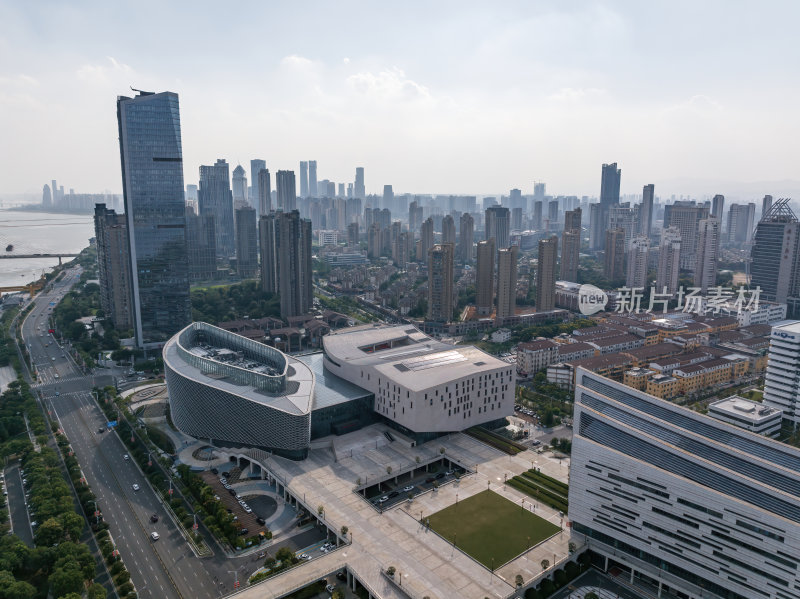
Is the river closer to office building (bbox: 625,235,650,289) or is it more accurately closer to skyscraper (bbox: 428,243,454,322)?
skyscraper (bbox: 428,243,454,322)

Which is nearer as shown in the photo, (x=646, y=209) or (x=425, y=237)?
(x=425, y=237)

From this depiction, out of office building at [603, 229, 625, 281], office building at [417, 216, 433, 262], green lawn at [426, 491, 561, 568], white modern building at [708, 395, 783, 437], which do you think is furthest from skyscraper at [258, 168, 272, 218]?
green lawn at [426, 491, 561, 568]

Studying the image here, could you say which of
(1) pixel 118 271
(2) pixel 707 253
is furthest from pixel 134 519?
(2) pixel 707 253

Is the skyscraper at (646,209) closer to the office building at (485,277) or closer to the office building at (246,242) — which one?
the office building at (485,277)

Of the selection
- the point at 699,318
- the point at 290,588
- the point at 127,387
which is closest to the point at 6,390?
the point at 127,387

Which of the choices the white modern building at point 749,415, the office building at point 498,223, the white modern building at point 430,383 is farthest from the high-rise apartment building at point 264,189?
the white modern building at point 749,415

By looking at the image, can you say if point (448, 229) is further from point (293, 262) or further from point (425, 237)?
point (293, 262)
